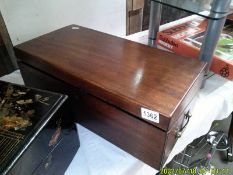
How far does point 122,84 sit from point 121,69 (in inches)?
2.5

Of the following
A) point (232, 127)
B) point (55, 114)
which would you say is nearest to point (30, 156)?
point (55, 114)

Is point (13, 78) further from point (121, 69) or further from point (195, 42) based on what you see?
point (195, 42)

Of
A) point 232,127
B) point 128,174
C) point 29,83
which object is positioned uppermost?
point 29,83

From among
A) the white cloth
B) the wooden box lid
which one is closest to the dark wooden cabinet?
the wooden box lid

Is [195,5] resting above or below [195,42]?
above

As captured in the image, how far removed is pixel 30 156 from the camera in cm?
39

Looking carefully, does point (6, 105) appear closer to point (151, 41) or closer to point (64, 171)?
point (64, 171)

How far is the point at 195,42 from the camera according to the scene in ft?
2.32

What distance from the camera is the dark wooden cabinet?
1.46 ft

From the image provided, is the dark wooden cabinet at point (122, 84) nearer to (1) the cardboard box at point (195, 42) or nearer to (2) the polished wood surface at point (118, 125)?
(2) the polished wood surface at point (118, 125)

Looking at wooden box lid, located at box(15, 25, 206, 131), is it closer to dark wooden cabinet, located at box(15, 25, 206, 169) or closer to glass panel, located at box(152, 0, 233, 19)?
dark wooden cabinet, located at box(15, 25, 206, 169)

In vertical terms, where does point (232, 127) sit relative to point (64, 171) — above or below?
below

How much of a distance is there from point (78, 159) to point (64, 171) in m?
0.05

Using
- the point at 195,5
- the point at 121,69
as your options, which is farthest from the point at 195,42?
the point at 121,69
